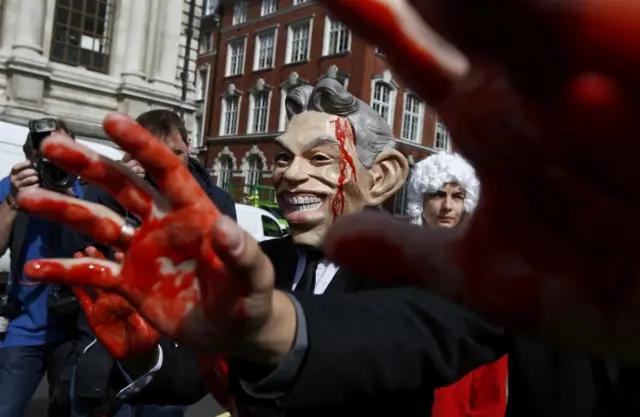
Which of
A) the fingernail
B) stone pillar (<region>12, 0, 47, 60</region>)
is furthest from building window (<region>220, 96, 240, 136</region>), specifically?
the fingernail

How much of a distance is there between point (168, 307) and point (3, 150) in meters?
6.58

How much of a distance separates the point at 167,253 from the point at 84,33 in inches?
485

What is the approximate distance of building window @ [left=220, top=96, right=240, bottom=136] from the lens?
92.5 feet

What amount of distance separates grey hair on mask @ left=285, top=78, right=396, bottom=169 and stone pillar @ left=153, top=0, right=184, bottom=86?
37.2 ft

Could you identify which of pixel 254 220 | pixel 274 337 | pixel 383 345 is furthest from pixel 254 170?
pixel 274 337

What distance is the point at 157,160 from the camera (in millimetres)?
928

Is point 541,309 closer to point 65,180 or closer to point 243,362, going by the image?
point 243,362

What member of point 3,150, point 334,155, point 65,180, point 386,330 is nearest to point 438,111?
point 386,330

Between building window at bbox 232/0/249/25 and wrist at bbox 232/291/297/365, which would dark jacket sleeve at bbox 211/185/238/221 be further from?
building window at bbox 232/0/249/25

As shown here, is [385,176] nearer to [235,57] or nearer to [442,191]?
[442,191]

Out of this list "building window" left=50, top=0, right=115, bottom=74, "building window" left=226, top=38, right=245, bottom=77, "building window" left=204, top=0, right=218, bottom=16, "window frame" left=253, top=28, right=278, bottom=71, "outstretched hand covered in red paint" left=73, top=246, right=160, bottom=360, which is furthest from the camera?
"building window" left=204, top=0, right=218, bottom=16

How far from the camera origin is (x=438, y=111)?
47 centimetres

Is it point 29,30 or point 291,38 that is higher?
point 291,38

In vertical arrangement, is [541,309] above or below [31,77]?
below
